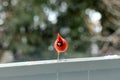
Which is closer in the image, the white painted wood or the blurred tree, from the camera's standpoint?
the white painted wood

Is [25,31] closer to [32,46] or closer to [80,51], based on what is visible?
[32,46]

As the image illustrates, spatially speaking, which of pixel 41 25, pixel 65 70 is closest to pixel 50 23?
pixel 41 25

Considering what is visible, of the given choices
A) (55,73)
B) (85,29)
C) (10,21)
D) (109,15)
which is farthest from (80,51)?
(55,73)

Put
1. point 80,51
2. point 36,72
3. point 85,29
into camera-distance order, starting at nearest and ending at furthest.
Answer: point 36,72
point 80,51
point 85,29

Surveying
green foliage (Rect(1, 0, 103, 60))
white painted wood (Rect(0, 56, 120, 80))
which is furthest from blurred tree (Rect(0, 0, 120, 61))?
white painted wood (Rect(0, 56, 120, 80))

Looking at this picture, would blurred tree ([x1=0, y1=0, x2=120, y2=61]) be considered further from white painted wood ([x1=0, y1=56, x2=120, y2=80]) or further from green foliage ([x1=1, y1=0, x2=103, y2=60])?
white painted wood ([x1=0, y1=56, x2=120, y2=80])

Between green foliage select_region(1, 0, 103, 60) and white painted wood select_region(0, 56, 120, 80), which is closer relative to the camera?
white painted wood select_region(0, 56, 120, 80)

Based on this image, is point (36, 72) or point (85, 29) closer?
point (36, 72)

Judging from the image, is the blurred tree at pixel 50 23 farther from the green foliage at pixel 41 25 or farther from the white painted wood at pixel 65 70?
the white painted wood at pixel 65 70

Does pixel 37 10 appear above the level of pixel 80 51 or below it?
above
